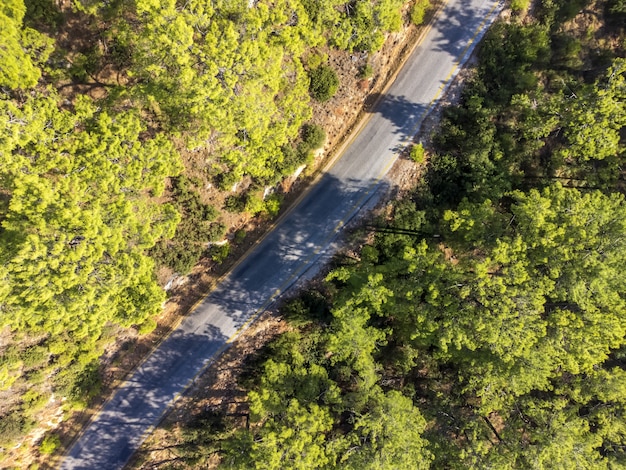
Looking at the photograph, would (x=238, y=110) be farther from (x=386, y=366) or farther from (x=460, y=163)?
(x=386, y=366)

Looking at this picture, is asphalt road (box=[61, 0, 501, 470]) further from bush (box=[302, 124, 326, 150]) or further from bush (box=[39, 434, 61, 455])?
bush (box=[302, 124, 326, 150])

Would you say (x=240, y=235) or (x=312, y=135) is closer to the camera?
(x=312, y=135)

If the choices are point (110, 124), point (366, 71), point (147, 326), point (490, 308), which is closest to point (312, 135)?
point (366, 71)

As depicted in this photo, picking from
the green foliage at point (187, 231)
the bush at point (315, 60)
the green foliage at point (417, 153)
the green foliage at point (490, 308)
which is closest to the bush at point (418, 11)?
the green foliage at point (490, 308)

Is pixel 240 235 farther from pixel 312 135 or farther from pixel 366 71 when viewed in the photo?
pixel 366 71

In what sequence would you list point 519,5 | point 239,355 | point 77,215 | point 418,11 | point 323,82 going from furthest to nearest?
point 239,355
point 519,5
point 418,11
point 323,82
point 77,215

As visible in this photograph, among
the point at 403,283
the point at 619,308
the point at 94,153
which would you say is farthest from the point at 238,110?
the point at 619,308
